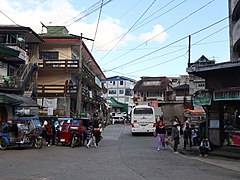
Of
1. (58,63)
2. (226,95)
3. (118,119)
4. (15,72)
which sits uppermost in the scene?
(58,63)

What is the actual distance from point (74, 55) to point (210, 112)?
1020 inches

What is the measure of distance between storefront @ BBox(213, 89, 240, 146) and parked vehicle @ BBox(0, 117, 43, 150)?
10.6 m

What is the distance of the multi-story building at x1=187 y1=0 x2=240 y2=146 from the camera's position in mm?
16062

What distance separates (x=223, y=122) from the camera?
17734 mm

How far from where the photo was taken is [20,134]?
61.9 ft

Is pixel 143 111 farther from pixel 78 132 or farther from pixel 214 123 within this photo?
pixel 214 123

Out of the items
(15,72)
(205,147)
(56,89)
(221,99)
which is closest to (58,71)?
(56,89)

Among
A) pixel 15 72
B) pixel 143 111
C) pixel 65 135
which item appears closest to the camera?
pixel 65 135

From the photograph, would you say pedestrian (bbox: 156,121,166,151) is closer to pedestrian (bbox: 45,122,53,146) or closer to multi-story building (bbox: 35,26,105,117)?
pedestrian (bbox: 45,122,53,146)

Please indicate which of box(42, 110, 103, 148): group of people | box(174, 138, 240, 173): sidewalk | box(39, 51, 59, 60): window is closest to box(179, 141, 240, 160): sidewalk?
box(174, 138, 240, 173): sidewalk

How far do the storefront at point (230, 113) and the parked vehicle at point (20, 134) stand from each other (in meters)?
10.6

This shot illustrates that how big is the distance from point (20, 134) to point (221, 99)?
11456mm

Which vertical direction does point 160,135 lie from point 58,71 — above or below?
below

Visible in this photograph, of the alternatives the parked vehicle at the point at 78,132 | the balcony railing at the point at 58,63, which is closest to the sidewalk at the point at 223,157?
the parked vehicle at the point at 78,132
